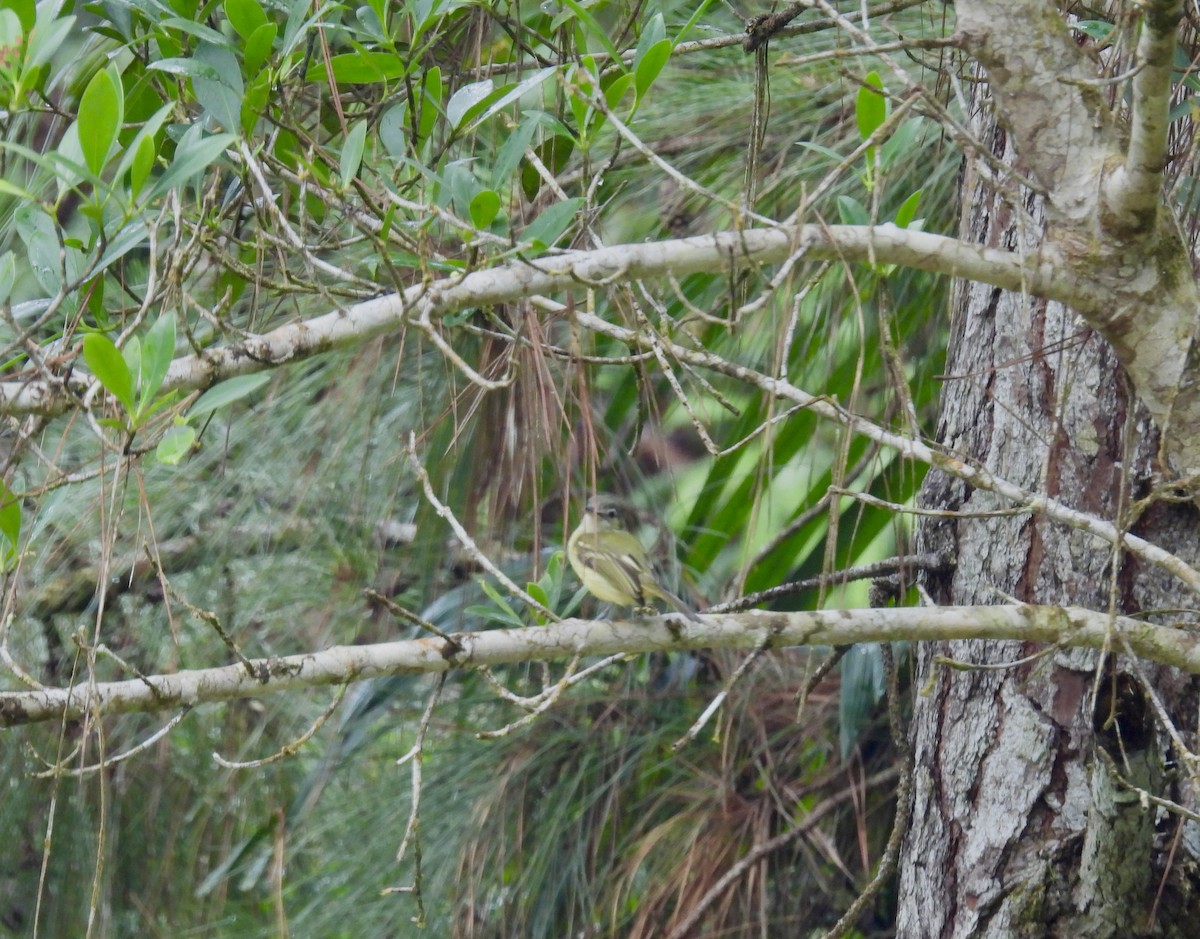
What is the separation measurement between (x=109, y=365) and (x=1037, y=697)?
1.12 meters

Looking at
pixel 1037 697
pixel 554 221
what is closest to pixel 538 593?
pixel 554 221

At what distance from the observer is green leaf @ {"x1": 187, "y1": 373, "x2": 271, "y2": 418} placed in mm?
1015

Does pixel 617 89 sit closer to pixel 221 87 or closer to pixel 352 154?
pixel 352 154

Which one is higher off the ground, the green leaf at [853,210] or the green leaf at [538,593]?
the green leaf at [853,210]

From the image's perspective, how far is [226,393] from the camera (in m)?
1.03

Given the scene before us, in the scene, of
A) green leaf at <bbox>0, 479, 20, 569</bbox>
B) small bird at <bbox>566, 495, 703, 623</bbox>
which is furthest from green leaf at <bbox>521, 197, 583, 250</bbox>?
small bird at <bbox>566, 495, 703, 623</bbox>

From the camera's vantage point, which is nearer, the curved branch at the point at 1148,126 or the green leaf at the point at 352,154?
the curved branch at the point at 1148,126

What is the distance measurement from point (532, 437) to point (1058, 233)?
731 millimetres

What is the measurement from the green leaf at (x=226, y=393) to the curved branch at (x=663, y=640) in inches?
10.8

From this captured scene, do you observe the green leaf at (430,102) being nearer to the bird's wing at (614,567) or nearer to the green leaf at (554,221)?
the green leaf at (554,221)

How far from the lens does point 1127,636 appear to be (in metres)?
1.25

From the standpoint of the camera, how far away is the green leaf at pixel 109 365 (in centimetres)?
96

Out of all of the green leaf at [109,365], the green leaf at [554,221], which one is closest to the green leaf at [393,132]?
the green leaf at [554,221]

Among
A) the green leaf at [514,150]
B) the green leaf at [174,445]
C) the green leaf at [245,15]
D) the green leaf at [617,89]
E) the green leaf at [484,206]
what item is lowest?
the green leaf at [174,445]
